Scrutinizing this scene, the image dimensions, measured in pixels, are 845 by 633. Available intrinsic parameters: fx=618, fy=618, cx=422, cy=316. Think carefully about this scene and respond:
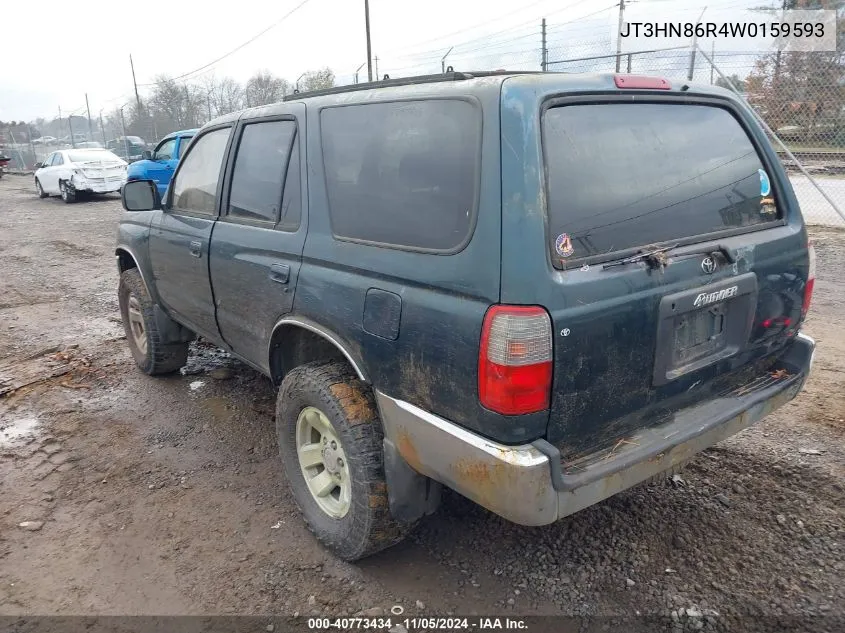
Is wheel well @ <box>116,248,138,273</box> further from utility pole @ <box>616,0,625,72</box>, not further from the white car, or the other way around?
the white car

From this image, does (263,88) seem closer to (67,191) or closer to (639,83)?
(67,191)

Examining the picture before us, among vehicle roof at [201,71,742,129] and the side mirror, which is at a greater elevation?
vehicle roof at [201,71,742,129]

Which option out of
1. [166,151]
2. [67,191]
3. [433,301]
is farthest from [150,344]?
[67,191]

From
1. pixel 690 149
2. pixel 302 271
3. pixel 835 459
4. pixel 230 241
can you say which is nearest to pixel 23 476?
pixel 230 241

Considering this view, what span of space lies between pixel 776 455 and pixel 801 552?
2.65 feet

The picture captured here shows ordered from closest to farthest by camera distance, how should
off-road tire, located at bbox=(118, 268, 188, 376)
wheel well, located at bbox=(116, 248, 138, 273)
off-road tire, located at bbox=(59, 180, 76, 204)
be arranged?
1. off-road tire, located at bbox=(118, 268, 188, 376)
2. wheel well, located at bbox=(116, 248, 138, 273)
3. off-road tire, located at bbox=(59, 180, 76, 204)

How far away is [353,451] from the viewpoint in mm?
2486

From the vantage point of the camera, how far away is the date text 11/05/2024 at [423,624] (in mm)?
2369

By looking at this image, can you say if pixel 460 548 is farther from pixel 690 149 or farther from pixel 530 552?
pixel 690 149

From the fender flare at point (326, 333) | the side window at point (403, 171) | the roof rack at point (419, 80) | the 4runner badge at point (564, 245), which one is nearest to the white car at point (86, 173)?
the roof rack at point (419, 80)

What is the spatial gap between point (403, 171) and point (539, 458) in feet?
3.78

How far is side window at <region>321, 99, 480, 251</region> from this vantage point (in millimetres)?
2104

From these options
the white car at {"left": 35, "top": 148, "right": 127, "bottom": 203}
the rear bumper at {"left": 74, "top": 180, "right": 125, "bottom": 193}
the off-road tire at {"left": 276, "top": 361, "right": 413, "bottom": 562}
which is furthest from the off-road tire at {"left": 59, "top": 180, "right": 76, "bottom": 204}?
the off-road tire at {"left": 276, "top": 361, "right": 413, "bottom": 562}

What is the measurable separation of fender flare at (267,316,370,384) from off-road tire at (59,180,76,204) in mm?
17155
